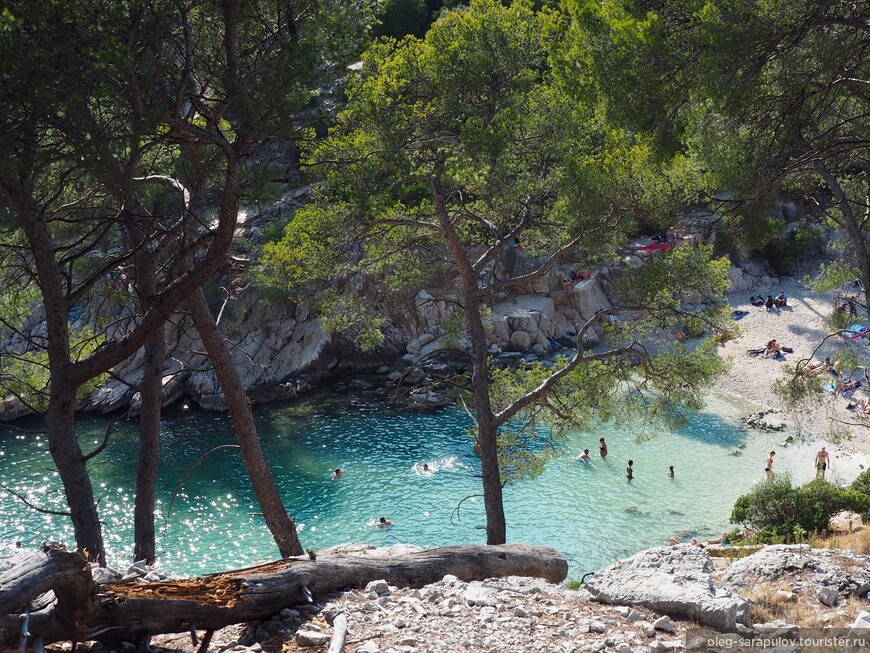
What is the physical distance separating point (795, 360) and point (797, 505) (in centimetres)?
1721

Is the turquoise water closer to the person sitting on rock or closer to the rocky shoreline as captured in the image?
the person sitting on rock

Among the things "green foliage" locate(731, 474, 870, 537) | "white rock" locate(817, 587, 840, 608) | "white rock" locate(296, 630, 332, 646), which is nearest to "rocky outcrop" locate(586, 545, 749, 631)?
"white rock" locate(817, 587, 840, 608)

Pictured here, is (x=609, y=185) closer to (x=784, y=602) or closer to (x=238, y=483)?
(x=784, y=602)

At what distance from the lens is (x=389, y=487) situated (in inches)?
880

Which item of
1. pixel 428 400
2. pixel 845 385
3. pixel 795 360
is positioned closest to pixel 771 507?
pixel 845 385

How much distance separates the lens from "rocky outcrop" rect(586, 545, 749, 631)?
239 inches

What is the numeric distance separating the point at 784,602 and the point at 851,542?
20.9ft

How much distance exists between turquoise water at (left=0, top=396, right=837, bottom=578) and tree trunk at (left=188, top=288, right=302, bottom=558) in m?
8.13

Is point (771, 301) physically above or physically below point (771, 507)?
above

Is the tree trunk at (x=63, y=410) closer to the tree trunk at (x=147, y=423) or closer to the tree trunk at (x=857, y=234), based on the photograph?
the tree trunk at (x=147, y=423)

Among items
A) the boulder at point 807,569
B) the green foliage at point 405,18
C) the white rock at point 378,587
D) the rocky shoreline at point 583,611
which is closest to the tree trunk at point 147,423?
the white rock at point 378,587

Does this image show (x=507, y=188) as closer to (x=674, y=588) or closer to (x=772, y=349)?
(x=674, y=588)

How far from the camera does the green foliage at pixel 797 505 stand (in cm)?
1434

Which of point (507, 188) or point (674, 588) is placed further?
point (507, 188)
